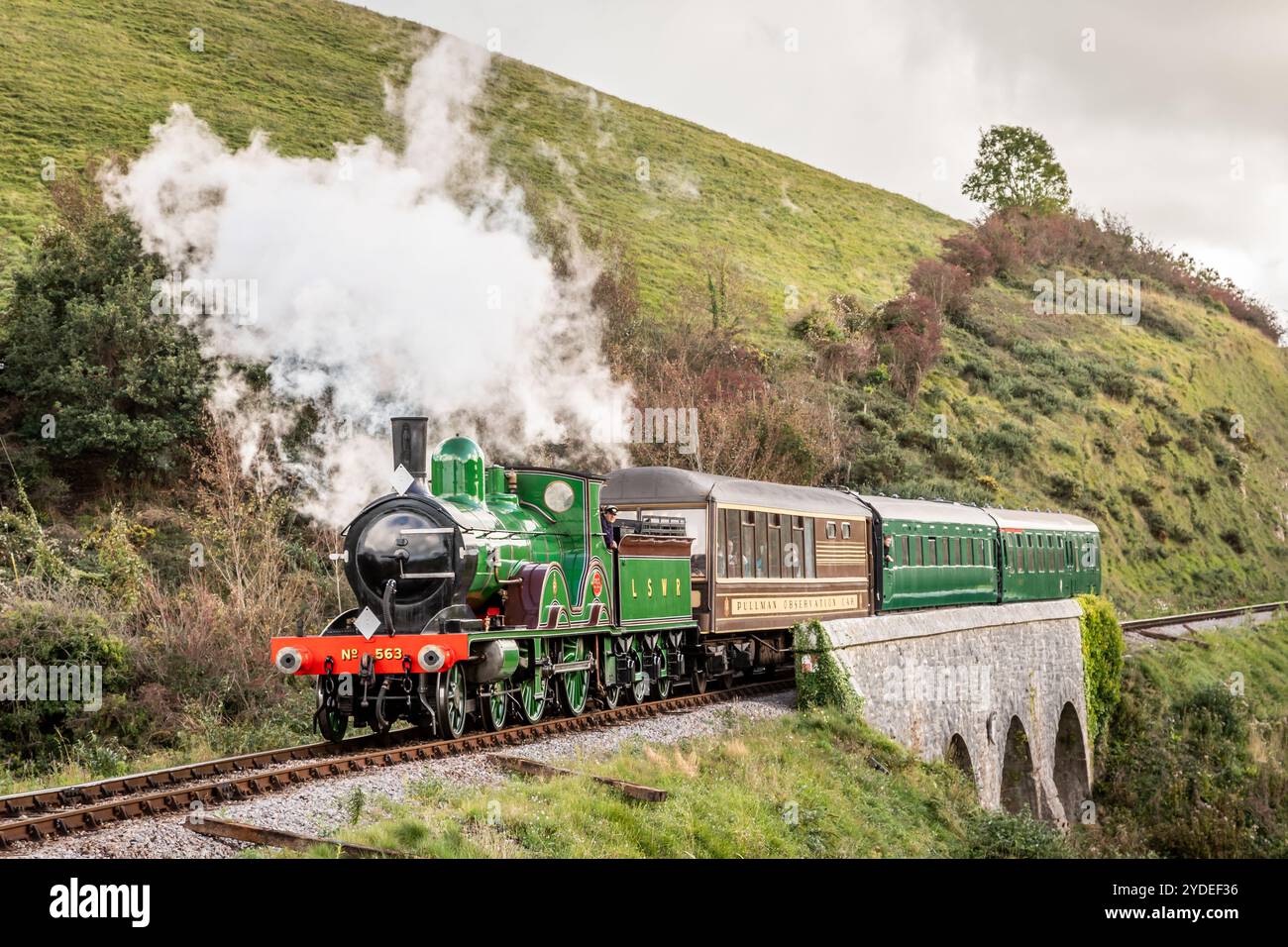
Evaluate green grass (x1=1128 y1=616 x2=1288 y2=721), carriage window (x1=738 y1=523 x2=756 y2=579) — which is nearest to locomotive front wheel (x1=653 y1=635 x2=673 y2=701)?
carriage window (x1=738 y1=523 x2=756 y2=579)

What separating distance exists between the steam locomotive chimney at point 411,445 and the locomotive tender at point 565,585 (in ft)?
0.07

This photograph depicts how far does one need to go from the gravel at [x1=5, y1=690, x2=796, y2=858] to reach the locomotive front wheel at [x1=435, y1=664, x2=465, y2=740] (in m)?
0.68

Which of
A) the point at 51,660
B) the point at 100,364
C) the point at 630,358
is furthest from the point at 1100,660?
the point at 100,364

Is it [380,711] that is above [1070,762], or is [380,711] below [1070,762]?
above

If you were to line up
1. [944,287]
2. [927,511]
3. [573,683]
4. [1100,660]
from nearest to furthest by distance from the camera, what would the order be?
[573,683] → [927,511] → [1100,660] → [944,287]

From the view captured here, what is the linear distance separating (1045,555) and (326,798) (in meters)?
24.6

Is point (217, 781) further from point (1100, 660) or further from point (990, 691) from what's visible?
point (1100, 660)

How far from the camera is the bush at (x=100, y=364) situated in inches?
966

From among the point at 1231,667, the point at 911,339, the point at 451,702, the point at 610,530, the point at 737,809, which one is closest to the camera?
the point at 737,809

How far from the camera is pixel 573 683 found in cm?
1508

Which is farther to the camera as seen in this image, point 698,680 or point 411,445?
point 698,680

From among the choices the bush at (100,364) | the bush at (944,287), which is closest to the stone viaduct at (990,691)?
the bush at (100,364)

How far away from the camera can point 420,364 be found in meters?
24.2
